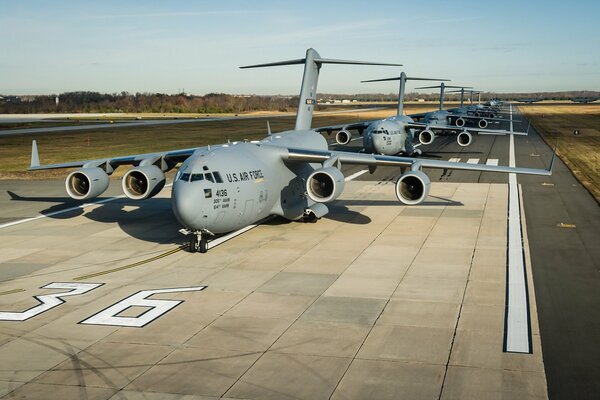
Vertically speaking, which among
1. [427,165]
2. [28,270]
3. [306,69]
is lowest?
[28,270]

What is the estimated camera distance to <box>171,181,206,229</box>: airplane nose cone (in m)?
18.9

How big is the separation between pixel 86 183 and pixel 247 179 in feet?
23.3

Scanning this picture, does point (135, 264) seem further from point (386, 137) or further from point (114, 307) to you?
point (386, 137)

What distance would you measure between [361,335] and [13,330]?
7825 mm

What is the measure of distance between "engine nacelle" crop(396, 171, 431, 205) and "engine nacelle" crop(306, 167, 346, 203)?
85.0 inches

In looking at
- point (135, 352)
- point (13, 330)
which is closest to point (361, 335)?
point (135, 352)

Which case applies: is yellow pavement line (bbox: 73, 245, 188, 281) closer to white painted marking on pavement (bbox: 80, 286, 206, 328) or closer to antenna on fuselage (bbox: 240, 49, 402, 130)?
white painted marking on pavement (bbox: 80, 286, 206, 328)

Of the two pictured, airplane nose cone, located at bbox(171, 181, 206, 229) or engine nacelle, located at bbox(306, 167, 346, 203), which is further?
engine nacelle, located at bbox(306, 167, 346, 203)

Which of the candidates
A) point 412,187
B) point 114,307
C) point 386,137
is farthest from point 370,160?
point 386,137

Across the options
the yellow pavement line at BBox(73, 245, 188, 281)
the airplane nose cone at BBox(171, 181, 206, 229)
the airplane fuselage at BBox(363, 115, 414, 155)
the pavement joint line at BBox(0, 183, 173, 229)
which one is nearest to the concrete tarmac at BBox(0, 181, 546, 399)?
the yellow pavement line at BBox(73, 245, 188, 281)

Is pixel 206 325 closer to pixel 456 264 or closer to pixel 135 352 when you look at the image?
pixel 135 352

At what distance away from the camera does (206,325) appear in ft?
46.1

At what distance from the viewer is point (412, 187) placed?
22578 mm

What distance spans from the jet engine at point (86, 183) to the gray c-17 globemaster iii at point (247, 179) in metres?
0.04
